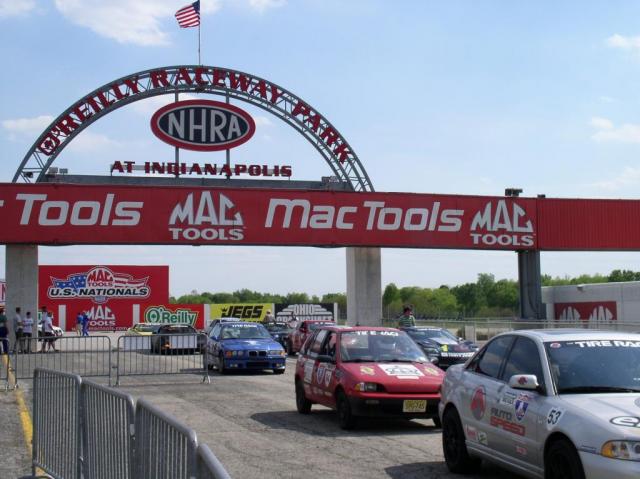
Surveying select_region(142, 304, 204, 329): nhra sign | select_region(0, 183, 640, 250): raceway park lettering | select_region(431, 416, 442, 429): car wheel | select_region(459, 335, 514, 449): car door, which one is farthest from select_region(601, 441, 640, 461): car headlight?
select_region(142, 304, 204, 329): nhra sign

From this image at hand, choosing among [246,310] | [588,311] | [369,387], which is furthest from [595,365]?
[246,310]

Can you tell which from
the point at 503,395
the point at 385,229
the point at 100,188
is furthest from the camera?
the point at 385,229

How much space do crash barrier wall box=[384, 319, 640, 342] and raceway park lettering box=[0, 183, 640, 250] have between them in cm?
318

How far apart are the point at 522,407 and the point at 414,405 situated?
4593mm

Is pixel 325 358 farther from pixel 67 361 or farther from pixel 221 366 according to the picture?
pixel 221 366

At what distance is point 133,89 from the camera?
36469mm

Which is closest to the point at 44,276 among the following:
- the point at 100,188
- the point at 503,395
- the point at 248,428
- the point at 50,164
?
the point at 50,164

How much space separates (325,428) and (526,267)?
24392 millimetres

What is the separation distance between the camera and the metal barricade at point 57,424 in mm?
7838

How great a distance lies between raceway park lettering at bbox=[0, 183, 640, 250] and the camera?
31.4 metres

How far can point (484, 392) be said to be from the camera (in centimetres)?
908

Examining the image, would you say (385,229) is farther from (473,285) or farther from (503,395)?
(473,285)

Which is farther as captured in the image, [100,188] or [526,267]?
[526,267]

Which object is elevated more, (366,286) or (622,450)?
(366,286)
